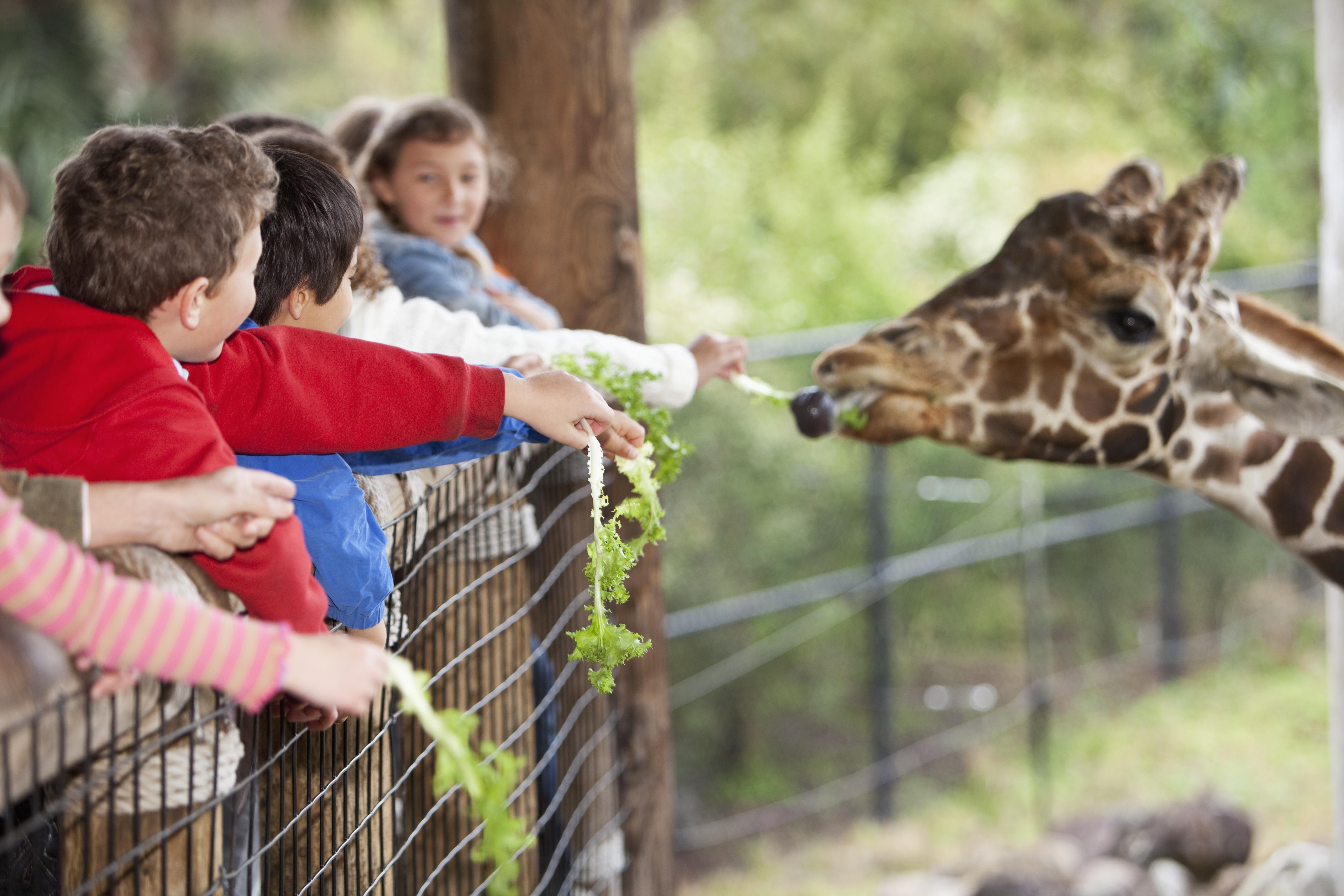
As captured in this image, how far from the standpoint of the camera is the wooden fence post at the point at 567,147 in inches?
116

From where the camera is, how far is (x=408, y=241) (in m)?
2.60

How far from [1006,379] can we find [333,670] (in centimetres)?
197

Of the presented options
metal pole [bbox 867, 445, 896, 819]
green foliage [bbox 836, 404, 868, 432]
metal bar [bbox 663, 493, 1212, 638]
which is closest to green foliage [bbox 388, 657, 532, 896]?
green foliage [bbox 836, 404, 868, 432]

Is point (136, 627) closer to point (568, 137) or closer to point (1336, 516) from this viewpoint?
point (568, 137)

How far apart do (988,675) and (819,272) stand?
456 centimetres

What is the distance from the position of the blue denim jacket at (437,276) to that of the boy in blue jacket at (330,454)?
1.80ft

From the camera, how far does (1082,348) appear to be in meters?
2.68

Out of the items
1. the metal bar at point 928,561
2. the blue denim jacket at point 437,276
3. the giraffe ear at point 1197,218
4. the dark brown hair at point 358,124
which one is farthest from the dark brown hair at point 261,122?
the metal bar at point 928,561

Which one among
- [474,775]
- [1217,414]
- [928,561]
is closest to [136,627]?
[474,775]

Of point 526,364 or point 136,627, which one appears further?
point 526,364

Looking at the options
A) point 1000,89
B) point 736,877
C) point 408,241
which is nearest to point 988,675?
point 736,877

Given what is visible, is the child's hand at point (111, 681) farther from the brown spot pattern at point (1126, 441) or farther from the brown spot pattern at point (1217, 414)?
the brown spot pattern at point (1217, 414)

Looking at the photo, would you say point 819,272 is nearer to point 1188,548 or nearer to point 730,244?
point 730,244

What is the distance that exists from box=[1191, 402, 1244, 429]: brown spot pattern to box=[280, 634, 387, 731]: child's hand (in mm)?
2231
